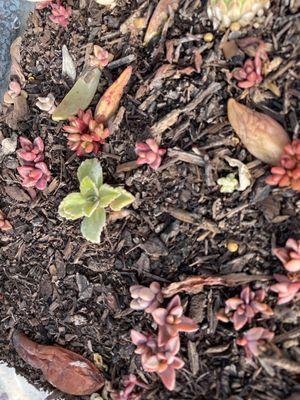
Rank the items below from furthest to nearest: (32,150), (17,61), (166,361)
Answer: (17,61) → (32,150) → (166,361)

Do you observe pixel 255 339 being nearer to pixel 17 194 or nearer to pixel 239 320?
pixel 239 320

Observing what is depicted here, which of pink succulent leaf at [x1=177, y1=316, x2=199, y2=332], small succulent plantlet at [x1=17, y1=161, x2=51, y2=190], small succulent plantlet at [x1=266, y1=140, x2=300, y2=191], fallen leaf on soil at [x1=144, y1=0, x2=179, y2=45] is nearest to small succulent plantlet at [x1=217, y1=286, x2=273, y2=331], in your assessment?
pink succulent leaf at [x1=177, y1=316, x2=199, y2=332]

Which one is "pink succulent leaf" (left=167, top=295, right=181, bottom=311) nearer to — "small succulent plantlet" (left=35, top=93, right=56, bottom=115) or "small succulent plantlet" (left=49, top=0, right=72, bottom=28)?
"small succulent plantlet" (left=35, top=93, right=56, bottom=115)

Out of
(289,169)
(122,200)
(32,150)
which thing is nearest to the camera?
(289,169)

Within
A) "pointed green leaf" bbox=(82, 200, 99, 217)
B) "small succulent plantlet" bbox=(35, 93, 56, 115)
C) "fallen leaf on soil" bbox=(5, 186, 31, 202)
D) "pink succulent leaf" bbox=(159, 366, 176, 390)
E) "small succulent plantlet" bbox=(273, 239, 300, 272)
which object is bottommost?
"pink succulent leaf" bbox=(159, 366, 176, 390)

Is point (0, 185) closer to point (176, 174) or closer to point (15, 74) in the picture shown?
point (15, 74)

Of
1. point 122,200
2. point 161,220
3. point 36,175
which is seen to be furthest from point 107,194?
point 36,175

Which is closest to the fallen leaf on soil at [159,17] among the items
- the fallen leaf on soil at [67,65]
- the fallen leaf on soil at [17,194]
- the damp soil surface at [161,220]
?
the damp soil surface at [161,220]

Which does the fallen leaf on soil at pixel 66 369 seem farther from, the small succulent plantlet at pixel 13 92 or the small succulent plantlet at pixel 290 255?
the small succulent plantlet at pixel 13 92
